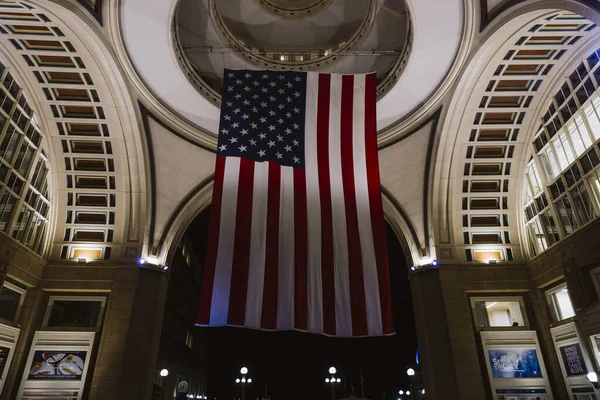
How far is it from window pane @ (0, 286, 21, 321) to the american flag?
14.2 meters

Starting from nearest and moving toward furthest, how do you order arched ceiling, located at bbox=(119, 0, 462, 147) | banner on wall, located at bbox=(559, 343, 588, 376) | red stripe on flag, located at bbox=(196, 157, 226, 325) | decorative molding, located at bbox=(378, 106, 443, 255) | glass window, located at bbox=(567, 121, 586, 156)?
red stripe on flag, located at bbox=(196, 157, 226, 325) < arched ceiling, located at bbox=(119, 0, 462, 147) < banner on wall, located at bbox=(559, 343, 588, 376) < glass window, located at bbox=(567, 121, 586, 156) < decorative molding, located at bbox=(378, 106, 443, 255)

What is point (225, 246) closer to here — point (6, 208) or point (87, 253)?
point (6, 208)

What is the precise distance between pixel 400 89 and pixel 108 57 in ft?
50.3

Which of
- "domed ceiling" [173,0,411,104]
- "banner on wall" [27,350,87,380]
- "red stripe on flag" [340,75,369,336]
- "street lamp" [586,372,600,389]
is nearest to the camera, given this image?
"red stripe on flag" [340,75,369,336]

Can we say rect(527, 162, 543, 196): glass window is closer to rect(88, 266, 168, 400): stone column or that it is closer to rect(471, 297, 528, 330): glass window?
rect(471, 297, 528, 330): glass window

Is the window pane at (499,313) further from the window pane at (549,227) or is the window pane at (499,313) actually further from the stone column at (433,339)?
the window pane at (549,227)

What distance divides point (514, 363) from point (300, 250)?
16.0m

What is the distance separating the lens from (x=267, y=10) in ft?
84.8

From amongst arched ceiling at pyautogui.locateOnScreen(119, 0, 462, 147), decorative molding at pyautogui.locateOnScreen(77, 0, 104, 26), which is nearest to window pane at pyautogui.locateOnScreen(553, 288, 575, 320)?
arched ceiling at pyautogui.locateOnScreen(119, 0, 462, 147)

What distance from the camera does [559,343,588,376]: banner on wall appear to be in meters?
19.1

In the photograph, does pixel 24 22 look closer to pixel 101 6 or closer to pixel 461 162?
pixel 101 6

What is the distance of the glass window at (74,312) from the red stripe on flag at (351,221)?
16.2 m

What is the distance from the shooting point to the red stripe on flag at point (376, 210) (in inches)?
500

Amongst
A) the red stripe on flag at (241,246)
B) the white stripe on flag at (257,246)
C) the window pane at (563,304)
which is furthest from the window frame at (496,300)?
the red stripe on flag at (241,246)
